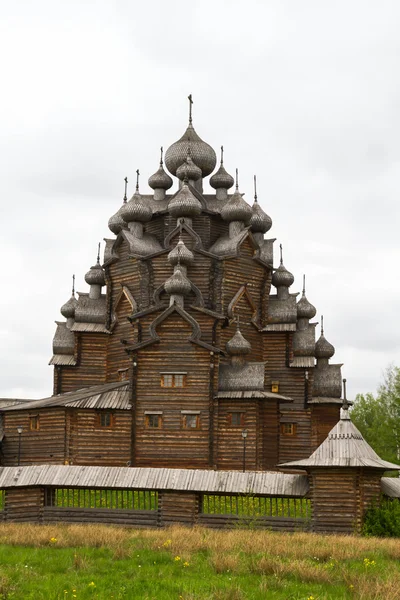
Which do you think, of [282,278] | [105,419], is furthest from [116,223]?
[105,419]

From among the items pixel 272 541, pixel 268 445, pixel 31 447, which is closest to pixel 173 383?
pixel 268 445

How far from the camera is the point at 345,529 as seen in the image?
63.5ft

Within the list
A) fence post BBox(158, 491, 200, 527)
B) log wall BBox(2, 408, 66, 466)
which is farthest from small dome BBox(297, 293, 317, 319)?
fence post BBox(158, 491, 200, 527)

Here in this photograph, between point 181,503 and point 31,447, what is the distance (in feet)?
53.8

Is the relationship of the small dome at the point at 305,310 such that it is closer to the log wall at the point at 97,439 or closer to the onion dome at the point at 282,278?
the onion dome at the point at 282,278

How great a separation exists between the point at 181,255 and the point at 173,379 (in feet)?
18.5

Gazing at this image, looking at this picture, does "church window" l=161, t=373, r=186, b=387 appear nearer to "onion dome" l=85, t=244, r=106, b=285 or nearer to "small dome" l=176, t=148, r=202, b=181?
"onion dome" l=85, t=244, r=106, b=285

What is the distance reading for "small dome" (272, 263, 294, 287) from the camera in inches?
1571

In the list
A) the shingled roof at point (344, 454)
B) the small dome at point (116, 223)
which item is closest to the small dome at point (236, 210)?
the small dome at point (116, 223)

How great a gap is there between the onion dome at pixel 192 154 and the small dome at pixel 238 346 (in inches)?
449

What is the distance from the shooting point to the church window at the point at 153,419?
32.7 m

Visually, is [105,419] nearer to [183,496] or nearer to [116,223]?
[116,223]

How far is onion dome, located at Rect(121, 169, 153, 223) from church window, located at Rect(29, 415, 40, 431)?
34.2 feet

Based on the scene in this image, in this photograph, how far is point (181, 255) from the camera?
3516 centimetres
